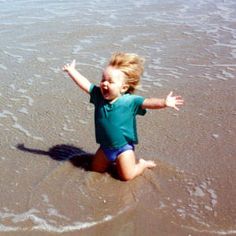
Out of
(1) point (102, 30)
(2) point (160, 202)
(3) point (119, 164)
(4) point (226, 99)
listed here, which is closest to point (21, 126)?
(3) point (119, 164)

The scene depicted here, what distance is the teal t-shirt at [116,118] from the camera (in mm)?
3442

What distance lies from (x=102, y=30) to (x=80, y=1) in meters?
2.62

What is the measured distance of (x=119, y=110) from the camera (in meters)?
3.46

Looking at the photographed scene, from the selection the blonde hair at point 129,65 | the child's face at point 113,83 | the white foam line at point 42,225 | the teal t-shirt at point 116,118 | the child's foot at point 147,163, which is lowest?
the white foam line at point 42,225

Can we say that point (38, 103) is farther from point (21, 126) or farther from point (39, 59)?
point (39, 59)

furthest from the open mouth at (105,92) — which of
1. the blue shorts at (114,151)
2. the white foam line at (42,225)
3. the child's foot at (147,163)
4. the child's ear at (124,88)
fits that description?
the white foam line at (42,225)

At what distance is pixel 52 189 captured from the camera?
3395 mm

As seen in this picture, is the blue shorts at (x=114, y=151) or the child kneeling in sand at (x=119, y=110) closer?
the child kneeling in sand at (x=119, y=110)

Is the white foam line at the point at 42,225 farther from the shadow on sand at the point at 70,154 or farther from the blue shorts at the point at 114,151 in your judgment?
the shadow on sand at the point at 70,154

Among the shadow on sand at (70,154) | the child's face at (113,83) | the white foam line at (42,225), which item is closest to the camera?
the white foam line at (42,225)

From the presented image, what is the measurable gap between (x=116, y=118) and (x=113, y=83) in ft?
0.90

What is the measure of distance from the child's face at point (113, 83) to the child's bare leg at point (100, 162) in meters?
0.50

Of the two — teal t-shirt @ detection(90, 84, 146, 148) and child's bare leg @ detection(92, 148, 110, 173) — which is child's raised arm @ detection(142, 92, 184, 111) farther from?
child's bare leg @ detection(92, 148, 110, 173)

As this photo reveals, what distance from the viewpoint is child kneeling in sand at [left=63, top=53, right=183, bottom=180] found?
3410 mm
